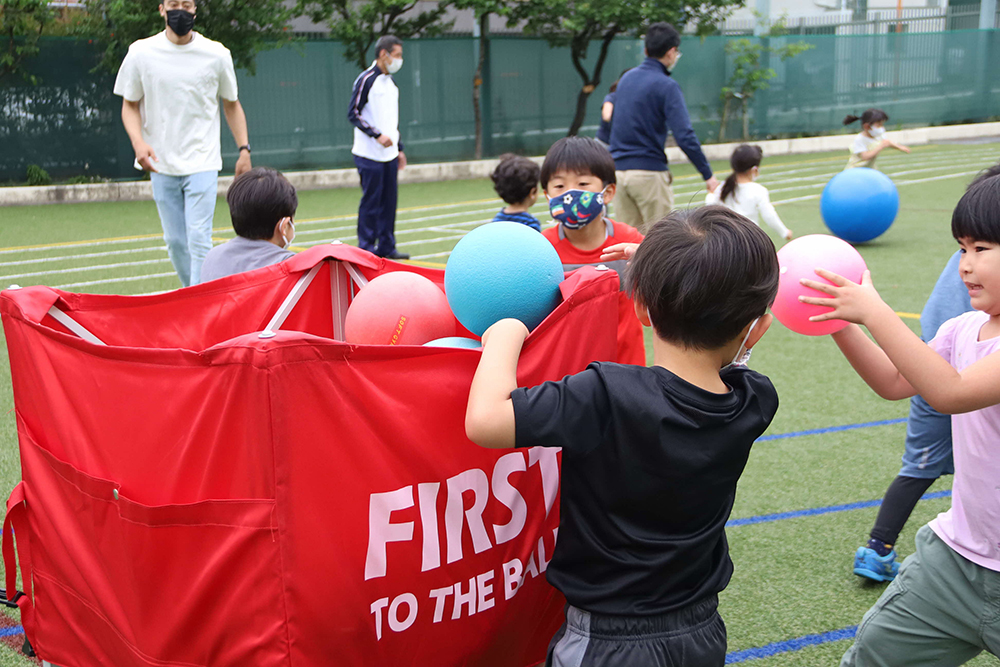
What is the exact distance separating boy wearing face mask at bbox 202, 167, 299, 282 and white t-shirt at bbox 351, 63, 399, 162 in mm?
6794

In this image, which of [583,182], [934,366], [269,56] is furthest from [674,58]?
[269,56]

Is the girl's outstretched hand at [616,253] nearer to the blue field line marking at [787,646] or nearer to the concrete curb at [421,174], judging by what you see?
the blue field line marking at [787,646]

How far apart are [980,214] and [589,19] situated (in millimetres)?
22028

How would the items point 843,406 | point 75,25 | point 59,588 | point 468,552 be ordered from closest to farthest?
point 468,552
point 59,588
point 843,406
point 75,25

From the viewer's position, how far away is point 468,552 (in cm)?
212

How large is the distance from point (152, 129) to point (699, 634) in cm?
628

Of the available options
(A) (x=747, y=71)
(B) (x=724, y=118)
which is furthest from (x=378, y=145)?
(A) (x=747, y=71)

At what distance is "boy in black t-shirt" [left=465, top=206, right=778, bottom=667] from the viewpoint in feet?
5.97

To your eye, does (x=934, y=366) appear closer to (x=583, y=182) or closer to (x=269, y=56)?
(x=583, y=182)

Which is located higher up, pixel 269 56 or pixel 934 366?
pixel 269 56

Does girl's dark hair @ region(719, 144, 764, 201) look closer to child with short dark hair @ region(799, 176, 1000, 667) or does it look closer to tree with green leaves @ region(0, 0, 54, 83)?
child with short dark hair @ region(799, 176, 1000, 667)

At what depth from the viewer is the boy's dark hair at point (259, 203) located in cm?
417

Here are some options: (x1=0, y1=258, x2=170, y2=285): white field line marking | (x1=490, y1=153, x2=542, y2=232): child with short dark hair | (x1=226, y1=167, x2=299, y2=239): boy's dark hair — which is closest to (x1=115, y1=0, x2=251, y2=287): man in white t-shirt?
(x1=490, y1=153, x2=542, y2=232): child with short dark hair

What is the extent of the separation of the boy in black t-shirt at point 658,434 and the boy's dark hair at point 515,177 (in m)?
3.64
